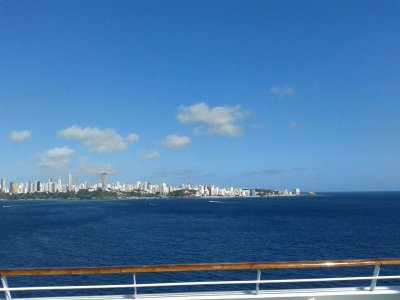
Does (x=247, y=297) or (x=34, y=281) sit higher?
(x=247, y=297)

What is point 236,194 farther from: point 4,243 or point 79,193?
point 4,243

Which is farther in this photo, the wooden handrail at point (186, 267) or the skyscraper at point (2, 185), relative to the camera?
the skyscraper at point (2, 185)

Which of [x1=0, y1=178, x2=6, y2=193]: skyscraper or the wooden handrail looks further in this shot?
[x1=0, y1=178, x2=6, y2=193]: skyscraper

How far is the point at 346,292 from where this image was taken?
3994 mm

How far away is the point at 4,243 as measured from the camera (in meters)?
31.8

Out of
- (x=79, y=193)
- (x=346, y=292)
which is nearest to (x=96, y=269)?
(x=346, y=292)

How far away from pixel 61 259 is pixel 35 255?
123 inches

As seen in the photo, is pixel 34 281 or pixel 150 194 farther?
pixel 150 194

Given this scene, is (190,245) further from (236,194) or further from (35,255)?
(236,194)

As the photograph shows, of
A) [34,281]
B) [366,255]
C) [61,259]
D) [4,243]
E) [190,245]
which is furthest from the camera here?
[4,243]

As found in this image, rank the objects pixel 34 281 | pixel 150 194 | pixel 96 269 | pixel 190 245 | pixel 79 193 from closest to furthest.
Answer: pixel 96 269, pixel 34 281, pixel 190 245, pixel 79 193, pixel 150 194

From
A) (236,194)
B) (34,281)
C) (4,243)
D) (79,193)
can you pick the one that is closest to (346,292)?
(34,281)

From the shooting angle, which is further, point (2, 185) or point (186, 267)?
point (2, 185)

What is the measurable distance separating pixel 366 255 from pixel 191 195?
16883 centimetres
